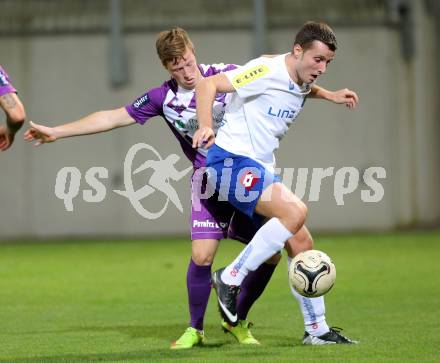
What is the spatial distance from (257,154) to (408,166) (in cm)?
1175

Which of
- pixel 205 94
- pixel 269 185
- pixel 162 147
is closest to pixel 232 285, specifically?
pixel 269 185

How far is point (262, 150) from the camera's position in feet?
19.8

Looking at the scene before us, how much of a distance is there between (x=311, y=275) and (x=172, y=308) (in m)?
2.66

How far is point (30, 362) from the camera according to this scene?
5730mm

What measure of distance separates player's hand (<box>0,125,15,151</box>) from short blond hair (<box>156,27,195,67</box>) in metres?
0.97

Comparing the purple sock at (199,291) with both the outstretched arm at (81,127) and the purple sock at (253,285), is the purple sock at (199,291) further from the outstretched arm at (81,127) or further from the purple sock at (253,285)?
the outstretched arm at (81,127)

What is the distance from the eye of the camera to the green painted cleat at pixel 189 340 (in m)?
6.25

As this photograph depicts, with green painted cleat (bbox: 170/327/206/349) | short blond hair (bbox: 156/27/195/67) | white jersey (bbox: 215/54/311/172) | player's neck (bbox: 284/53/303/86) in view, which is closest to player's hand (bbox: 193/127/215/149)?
white jersey (bbox: 215/54/311/172)

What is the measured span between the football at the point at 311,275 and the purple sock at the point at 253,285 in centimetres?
60

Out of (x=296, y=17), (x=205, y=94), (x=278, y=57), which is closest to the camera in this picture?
(x=205, y=94)

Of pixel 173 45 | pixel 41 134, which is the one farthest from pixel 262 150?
pixel 41 134

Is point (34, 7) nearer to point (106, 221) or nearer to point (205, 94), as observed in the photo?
point (106, 221)

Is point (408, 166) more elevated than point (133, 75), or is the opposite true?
point (133, 75)

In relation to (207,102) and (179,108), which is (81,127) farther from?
(207,102)
